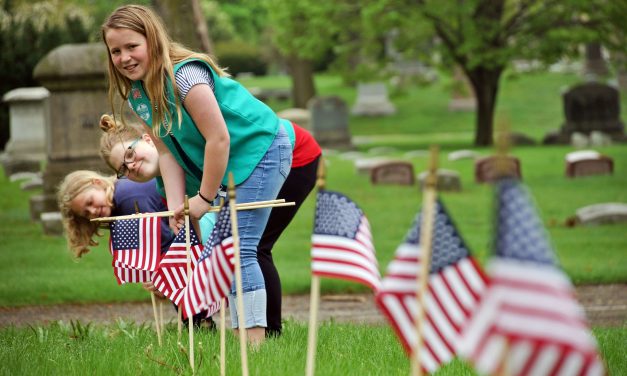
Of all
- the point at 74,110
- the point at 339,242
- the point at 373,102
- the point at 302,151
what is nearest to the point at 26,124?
the point at 74,110

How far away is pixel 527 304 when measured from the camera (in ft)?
9.29

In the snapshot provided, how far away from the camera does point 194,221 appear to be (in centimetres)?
584

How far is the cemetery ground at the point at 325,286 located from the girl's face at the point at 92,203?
0.69 m

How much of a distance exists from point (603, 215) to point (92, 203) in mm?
8524

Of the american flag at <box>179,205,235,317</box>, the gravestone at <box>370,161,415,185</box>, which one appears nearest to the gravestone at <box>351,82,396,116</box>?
the gravestone at <box>370,161,415,185</box>

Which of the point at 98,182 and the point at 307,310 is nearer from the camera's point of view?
the point at 98,182

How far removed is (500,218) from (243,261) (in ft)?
9.19

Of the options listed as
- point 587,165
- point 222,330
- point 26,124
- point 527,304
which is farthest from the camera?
point 26,124

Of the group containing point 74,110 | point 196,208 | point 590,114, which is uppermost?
point 196,208

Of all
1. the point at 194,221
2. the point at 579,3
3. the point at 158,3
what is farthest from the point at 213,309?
the point at 579,3

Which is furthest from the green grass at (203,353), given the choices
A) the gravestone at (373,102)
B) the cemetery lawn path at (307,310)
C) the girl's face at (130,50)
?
the gravestone at (373,102)

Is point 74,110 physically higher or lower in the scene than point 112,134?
lower

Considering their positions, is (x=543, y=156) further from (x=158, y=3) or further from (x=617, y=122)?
(x=158, y=3)

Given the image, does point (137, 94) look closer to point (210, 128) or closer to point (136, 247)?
point (210, 128)
